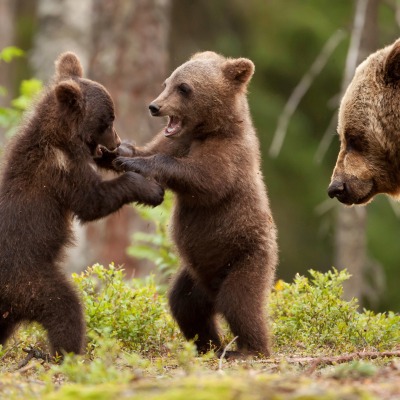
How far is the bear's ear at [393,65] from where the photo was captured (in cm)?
812

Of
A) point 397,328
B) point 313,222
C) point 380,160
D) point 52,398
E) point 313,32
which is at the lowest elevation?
point 313,222

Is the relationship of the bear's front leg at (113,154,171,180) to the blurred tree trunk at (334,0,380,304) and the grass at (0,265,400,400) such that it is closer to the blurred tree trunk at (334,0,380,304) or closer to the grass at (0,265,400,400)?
the grass at (0,265,400,400)

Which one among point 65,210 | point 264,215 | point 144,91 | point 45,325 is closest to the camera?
point 45,325

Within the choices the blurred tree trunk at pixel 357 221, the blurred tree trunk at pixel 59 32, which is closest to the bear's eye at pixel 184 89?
the blurred tree trunk at pixel 357 221

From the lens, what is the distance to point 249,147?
839 cm

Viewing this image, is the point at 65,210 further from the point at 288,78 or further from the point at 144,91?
the point at 288,78

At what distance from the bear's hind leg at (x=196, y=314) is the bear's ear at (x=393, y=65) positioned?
8.04ft

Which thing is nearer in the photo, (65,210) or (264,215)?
(65,210)

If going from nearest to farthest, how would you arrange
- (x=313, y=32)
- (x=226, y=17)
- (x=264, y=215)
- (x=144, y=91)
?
(x=264, y=215) < (x=144, y=91) < (x=313, y=32) < (x=226, y=17)

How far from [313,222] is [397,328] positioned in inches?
652

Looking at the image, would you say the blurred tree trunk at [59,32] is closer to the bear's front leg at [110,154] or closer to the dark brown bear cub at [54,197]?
the bear's front leg at [110,154]

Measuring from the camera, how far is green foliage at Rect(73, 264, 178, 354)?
8.22 metres

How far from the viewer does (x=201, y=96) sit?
338 inches

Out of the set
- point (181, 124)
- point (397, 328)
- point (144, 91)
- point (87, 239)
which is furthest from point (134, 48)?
point (397, 328)
